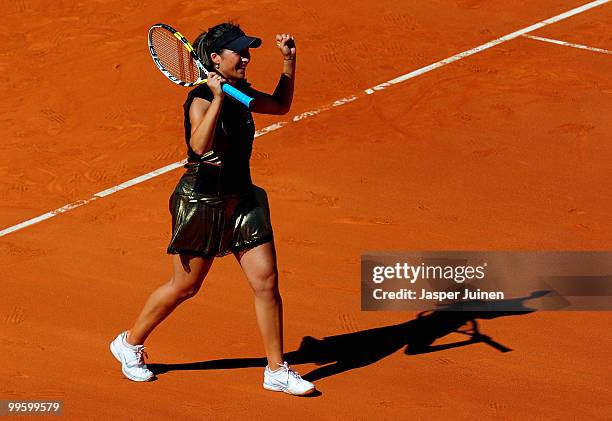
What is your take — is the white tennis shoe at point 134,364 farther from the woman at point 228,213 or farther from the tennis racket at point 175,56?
the tennis racket at point 175,56

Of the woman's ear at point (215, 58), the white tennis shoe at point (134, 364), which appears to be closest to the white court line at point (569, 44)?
the woman's ear at point (215, 58)

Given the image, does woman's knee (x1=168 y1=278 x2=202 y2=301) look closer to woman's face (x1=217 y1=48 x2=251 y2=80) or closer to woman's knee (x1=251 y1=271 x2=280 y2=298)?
woman's knee (x1=251 y1=271 x2=280 y2=298)

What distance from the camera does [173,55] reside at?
26.7ft

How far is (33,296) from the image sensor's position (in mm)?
9094

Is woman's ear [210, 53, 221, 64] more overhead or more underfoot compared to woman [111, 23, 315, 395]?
more overhead

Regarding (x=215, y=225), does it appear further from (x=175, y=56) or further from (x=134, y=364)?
(x=175, y=56)

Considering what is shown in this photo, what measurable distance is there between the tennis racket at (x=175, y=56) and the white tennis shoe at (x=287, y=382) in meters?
1.82

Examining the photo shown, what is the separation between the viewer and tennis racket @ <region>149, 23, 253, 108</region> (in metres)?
7.68

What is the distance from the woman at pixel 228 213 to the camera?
24.3 feet

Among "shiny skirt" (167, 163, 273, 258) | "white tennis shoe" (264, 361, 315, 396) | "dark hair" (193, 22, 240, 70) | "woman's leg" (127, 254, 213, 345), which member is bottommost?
"white tennis shoe" (264, 361, 315, 396)

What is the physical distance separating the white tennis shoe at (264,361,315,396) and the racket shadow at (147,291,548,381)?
0.35 metres

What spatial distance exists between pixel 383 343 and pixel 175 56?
239 centimetres

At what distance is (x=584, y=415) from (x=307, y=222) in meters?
3.59

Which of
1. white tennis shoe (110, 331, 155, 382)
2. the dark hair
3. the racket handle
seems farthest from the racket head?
white tennis shoe (110, 331, 155, 382)
